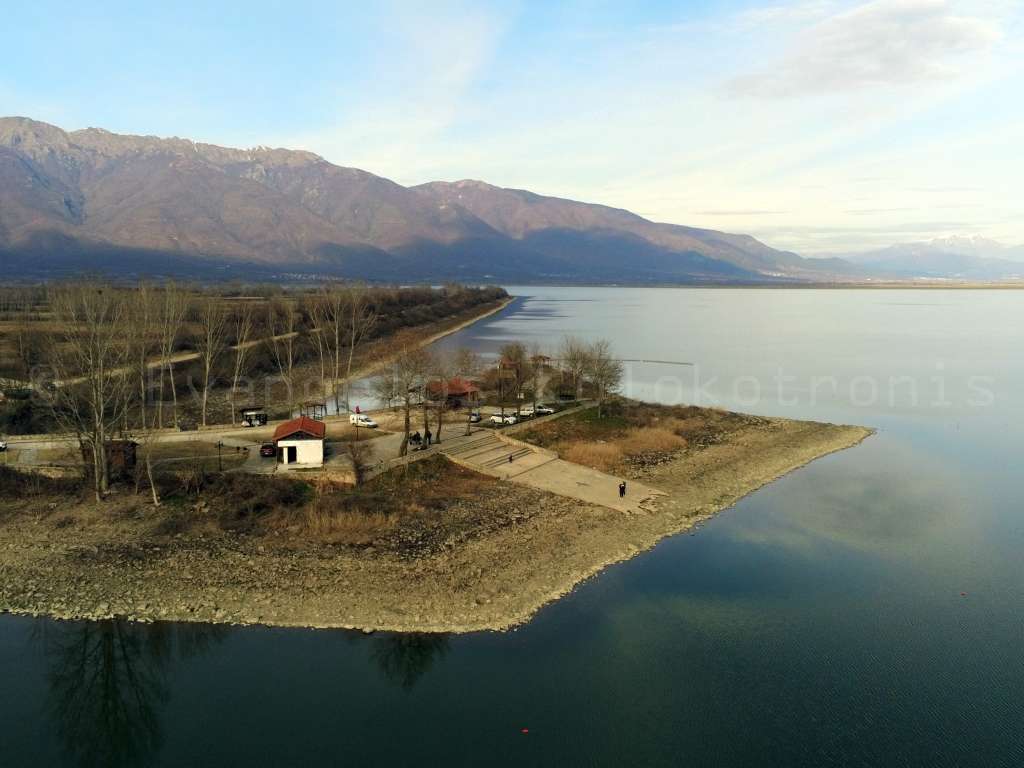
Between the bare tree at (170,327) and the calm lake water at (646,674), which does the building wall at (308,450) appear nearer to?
the calm lake water at (646,674)

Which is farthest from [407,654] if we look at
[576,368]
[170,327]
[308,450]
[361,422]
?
[576,368]

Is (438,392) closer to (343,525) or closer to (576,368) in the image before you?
(576,368)

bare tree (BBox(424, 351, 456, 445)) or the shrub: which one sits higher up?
bare tree (BBox(424, 351, 456, 445))

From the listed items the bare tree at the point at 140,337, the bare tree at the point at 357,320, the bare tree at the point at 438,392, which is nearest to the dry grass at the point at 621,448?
the bare tree at the point at 438,392

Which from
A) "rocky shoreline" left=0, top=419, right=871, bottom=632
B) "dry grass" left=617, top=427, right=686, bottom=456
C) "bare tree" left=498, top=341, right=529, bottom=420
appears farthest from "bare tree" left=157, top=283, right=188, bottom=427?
"dry grass" left=617, top=427, right=686, bottom=456

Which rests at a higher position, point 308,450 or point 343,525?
point 308,450

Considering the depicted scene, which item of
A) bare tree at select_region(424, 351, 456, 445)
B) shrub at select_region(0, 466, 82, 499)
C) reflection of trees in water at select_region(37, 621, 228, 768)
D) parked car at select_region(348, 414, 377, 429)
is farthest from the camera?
parked car at select_region(348, 414, 377, 429)

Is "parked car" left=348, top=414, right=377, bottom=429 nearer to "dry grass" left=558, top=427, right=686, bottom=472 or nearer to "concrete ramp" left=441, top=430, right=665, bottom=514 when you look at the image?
"concrete ramp" left=441, top=430, right=665, bottom=514
